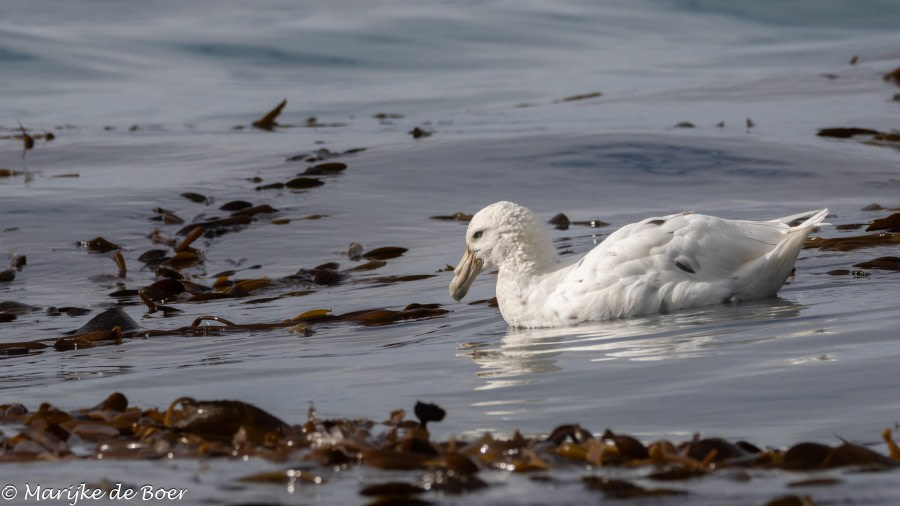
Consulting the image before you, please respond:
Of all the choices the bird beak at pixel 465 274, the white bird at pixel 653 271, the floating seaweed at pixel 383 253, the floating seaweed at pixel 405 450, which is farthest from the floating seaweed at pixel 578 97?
the floating seaweed at pixel 405 450

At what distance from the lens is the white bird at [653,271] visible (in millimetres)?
7629

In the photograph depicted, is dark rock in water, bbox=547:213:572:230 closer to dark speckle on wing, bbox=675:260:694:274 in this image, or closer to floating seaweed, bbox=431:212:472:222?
floating seaweed, bbox=431:212:472:222

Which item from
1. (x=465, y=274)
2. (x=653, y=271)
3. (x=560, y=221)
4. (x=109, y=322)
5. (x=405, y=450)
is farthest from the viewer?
(x=560, y=221)

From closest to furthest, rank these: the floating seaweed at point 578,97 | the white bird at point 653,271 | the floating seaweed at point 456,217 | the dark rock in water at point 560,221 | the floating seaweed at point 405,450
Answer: the floating seaweed at point 405,450 → the white bird at point 653,271 → the dark rock in water at point 560,221 → the floating seaweed at point 456,217 → the floating seaweed at point 578,97

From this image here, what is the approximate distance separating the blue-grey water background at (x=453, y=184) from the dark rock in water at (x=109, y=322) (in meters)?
0.32

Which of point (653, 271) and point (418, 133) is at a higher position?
point (418, 133)

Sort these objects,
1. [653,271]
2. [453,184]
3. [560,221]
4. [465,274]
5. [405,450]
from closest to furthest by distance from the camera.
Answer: [405,450], [653,271], [465,274], [560,221], [453,184]

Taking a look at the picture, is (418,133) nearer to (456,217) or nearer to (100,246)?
(456,217)

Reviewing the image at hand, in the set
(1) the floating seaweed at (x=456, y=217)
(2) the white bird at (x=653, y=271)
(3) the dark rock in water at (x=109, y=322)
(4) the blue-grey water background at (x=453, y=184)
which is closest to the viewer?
(4) the blue-grey water background at (x=453, y=184)

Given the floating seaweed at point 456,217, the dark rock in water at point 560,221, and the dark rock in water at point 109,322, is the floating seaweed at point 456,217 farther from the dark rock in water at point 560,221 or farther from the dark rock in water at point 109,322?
the dark rock in water at point 109,322

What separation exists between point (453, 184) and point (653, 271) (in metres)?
6.03

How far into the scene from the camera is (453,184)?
532 inches

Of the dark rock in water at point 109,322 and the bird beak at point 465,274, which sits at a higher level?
the bird beak at point 465,274

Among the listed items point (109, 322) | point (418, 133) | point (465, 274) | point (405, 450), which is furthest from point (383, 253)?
point (405, 450)
